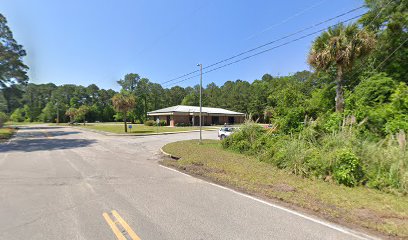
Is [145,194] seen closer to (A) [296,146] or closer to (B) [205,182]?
(B) [205,182]

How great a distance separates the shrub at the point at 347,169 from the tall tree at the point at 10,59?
36942 millimetres

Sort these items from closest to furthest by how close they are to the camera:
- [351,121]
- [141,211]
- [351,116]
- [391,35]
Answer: [141,211], [351,121], [351,116], [391,35]

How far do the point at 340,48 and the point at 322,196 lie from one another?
8712mm

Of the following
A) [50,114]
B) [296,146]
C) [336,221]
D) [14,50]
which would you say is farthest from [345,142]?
[50,114]

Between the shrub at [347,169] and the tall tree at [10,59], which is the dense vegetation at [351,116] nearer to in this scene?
the shrub at [347,169]

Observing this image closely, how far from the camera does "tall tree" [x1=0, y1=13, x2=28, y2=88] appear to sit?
25495mm

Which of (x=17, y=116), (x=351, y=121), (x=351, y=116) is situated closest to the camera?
(x=351, y=121)

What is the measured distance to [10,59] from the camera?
26.6 meters

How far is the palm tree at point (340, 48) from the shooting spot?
10125 millimetres

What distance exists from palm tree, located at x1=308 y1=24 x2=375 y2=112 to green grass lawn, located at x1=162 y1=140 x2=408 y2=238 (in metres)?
6.51

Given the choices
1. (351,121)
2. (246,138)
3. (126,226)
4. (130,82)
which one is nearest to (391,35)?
(351,121)

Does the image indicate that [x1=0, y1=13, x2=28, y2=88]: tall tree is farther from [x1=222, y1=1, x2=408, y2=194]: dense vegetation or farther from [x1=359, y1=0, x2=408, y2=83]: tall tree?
[x1=359, y1=0, x2=408, y2=83]: tall tree

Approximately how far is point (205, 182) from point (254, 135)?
627 cm

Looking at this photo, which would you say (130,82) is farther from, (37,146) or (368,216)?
(368,216)
